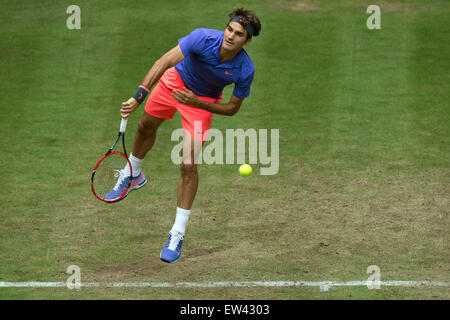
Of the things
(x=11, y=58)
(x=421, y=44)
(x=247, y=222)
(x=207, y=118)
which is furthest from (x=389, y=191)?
(x=11, y=58)

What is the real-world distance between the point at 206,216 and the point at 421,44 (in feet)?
21.4

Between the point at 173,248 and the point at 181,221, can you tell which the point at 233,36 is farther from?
the point at 173,248

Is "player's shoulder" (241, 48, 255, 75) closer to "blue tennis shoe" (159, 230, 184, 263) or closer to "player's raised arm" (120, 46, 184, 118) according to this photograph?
"player's raised arm" (120, 46, 184, 118)

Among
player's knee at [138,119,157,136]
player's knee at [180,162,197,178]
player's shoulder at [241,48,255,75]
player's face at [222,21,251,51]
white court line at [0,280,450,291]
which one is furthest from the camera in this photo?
player's knee at [138,119,157,136]

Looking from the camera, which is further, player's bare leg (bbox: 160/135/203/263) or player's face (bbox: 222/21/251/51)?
player's bare leg (bbox: 160/135/203/263)

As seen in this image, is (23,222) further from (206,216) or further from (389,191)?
(389,191)

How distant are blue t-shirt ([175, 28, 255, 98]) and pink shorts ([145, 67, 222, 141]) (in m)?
0.19

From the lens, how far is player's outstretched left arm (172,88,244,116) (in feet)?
29.6

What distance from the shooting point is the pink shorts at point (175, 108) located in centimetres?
951

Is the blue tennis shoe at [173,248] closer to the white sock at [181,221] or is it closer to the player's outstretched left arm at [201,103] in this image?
the white sock at [181,221]

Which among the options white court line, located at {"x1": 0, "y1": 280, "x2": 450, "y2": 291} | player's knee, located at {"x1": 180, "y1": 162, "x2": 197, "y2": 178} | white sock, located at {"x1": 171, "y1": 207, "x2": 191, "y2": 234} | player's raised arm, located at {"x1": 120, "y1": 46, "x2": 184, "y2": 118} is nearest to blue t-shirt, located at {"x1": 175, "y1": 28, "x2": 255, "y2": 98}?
player's raised arm, located at {"x1": 120, "y1": 46, "x2": 184, "y2": 118}

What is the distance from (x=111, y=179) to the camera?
392 inches

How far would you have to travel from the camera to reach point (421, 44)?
1508 cm

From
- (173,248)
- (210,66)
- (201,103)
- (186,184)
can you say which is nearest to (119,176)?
(186,184)
